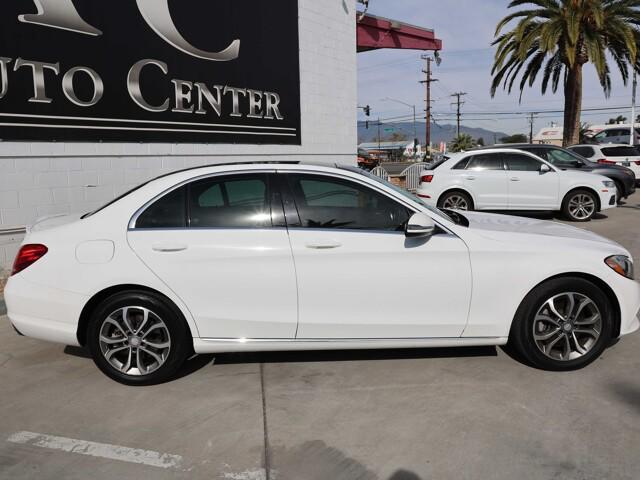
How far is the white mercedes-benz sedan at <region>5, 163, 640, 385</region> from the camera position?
12.1 ft

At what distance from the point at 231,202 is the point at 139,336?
1138 millimetres

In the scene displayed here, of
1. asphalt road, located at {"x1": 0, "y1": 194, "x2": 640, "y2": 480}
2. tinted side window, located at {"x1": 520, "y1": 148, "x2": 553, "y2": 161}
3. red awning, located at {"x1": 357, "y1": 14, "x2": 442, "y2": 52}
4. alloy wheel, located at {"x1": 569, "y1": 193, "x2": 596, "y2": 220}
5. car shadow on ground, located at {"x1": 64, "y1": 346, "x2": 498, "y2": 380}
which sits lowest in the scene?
asphalt road, located at {"x1": 0, "y1": 194, "x2": 640, "y2": 480}

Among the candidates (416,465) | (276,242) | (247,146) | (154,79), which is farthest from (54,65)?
(416,465)

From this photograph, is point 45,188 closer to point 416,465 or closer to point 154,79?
point 154,79

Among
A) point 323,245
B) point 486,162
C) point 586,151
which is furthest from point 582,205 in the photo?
point 323,245

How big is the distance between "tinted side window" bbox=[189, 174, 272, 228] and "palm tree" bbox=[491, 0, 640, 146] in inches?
671

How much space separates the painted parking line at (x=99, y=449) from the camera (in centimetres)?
296

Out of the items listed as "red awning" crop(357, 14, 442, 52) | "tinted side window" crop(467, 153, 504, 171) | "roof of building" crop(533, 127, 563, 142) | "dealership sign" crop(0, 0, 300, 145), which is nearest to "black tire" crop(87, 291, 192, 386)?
"dealership sign" crop(0, 0, 300, 145)

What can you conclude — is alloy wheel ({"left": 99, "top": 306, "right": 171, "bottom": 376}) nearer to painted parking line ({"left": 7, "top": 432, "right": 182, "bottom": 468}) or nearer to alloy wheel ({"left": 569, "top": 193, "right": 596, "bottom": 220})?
painted parking line ({"left": 7, "top": 432, "right": 182, "bottom": 468})

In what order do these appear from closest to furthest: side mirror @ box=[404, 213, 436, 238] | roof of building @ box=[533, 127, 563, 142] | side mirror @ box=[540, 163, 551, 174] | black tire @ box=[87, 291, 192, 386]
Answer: side mirror @ box=[404, 213, 436, 238], black tire @ box=[87, 291, 192, 386], side mirror @ box=[540, 163, 551, 174], roof of building @ box=[533, 127, 563, 142]

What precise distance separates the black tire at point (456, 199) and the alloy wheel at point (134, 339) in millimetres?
8535

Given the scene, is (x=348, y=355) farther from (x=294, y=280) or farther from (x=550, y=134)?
(x=550, y=134)

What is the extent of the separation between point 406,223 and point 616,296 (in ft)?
5.28

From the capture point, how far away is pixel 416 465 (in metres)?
2.87
